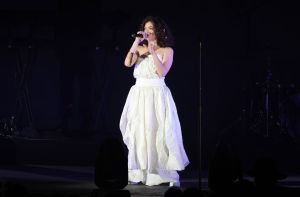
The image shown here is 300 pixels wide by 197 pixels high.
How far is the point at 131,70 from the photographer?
1313 centimetres

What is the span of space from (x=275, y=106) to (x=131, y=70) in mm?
2556

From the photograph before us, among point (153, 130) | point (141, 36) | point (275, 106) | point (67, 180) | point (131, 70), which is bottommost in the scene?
point (67, 180)

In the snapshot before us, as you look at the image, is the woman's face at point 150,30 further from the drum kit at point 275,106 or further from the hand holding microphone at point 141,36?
the drum kit at point 275,106

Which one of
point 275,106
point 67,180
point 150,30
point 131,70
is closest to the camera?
point 150,30

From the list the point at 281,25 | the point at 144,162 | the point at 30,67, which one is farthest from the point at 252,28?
the point at 144,162

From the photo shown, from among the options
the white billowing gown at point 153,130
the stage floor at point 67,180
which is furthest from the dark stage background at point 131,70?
the white billowing gown at point 153,130

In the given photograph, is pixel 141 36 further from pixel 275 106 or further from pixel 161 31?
pixel 275 106

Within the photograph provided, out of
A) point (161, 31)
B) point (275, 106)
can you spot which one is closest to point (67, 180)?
point (161, 31)

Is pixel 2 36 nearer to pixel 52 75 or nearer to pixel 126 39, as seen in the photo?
pixel 52 75

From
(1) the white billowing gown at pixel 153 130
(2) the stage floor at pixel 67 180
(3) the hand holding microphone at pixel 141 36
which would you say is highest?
A: (3) the hand holding microphone at pixel 141 36

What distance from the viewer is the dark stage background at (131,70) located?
40.4ft

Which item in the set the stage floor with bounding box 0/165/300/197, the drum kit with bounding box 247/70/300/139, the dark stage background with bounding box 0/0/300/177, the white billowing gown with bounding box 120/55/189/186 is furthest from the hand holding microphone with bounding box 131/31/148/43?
the drum kit with bounding box 247/70/300/139

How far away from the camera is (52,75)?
43.0ft

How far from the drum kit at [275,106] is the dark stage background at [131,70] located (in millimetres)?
20
